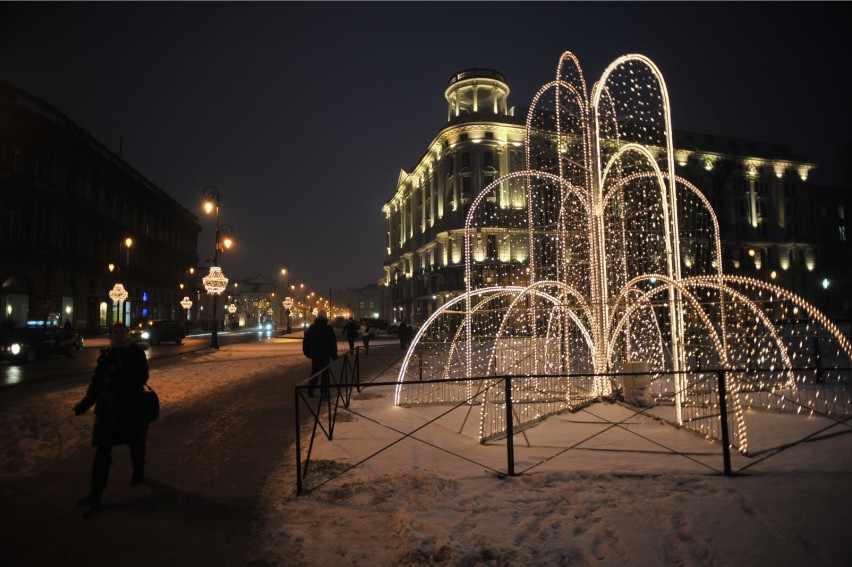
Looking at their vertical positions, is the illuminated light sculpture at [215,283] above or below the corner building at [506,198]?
below

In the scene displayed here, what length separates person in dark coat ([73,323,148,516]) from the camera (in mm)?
4934

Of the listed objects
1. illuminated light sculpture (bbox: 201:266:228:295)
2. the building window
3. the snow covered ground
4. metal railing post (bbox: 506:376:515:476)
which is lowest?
the snow covered ground

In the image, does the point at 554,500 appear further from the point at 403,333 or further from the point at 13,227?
the point at 13,227

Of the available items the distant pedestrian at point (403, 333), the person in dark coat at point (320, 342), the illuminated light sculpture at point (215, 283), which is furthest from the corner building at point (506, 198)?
the person in dark coat at point (320, 342)

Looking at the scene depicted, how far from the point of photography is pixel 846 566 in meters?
3.66

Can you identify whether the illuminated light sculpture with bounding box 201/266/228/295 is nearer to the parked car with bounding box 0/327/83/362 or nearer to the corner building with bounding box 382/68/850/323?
the parked car with bounding box 0/327/83/362

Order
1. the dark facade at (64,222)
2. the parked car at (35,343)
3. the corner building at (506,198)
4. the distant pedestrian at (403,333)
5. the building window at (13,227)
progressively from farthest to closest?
1. the corner building at (506,198)
2. the dark facade at (64,222)
3. the building window at (13,227)
4. the distant pedestrian at (403,333)
5. the parked car at (35,343)

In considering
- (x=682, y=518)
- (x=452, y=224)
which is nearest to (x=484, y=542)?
(x=682, y=518)

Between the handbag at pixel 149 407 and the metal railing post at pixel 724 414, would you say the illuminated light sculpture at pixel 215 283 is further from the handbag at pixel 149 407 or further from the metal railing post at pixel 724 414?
the metal railing post at pixel 724 414

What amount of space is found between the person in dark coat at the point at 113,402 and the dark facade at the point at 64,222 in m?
33.9

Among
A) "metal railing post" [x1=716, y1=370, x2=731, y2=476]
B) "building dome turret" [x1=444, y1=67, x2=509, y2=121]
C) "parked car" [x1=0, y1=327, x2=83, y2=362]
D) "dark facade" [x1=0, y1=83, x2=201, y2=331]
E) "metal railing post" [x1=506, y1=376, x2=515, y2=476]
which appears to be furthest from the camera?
"building dome turret" [x1=444, y1=67, x2=509, y2=121]

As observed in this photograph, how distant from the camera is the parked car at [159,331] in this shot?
1244 inches

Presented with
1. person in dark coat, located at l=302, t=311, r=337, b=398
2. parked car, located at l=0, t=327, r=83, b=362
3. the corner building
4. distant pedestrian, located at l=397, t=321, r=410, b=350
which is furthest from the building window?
the corner building

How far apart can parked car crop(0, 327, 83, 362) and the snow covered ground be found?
50.6 ft
